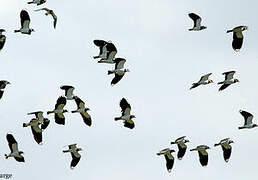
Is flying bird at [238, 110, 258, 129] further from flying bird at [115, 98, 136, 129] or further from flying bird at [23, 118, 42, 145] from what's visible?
flying bird at [23, 118, 42, 145]

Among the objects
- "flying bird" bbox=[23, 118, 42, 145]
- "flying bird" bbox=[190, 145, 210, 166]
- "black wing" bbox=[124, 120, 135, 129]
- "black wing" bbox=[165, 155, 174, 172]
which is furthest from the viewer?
"flying bird" bbox=[190, 145, 210, 166]

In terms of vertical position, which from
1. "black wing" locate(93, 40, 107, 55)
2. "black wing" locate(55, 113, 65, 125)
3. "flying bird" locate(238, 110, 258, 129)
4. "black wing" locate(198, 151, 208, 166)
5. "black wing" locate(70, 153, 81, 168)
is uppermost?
"black wing" locate(93, 40, 107, 55)

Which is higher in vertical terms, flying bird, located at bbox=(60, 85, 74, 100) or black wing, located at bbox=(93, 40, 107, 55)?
black wing, located at bbox=(93, 40, 107, 55)

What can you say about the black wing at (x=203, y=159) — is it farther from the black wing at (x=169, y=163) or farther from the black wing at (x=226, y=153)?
the black wing at (x=169, y=163)

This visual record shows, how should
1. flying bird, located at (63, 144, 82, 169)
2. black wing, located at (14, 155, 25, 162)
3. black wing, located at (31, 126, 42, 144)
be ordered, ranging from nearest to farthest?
black wing, located at (14, 155, 25, 162) → black wing, located at (31, 126, 42, 144) → flying bird, located at (63, 144, 82, 169)

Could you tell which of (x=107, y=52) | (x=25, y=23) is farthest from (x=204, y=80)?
(x=25, y=23)

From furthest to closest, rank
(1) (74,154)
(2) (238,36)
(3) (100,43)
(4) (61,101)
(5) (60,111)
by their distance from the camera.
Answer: (1) (74,154), (4) (61,101), (5) (60,111), (3) (100,43), (2) (238,36)

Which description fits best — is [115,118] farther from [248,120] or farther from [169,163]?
[248,120]

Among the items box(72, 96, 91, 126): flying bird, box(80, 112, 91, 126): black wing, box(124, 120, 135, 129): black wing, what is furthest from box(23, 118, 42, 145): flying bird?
box(124, 120, 135, 129): black wing

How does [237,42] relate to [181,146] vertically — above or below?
above

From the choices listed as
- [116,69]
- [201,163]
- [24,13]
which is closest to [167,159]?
[201,163]

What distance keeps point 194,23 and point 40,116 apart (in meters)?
11.2

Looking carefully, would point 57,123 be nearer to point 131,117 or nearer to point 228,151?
point 131,117

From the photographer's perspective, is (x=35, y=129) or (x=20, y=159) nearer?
(x=20, y=159)
